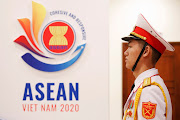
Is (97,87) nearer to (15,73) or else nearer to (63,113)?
(63,113)

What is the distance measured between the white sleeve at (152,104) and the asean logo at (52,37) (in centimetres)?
54

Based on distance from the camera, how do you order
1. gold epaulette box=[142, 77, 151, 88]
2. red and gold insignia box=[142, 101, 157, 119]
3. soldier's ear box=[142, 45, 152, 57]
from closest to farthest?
red and gold insignia box=[142, 101, 157, 119] → gold epaulette box=[142, 77, 151, 88] → soldier's ear box=[142, 45, 152, 57]

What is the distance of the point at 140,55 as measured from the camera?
6.22 ft

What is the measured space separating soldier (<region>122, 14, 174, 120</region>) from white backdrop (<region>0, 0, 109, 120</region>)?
9.2 inches

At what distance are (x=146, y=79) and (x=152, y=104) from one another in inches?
9.1

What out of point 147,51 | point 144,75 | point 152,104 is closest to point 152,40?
point 147,51

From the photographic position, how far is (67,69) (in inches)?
68.3

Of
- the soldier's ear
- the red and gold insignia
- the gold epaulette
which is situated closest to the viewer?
the red and gold insignia

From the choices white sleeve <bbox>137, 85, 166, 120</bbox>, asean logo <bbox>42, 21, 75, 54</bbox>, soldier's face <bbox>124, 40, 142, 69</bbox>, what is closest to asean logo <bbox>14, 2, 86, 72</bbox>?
asean logo <bbox>42, 21, 75, 54</bbox>

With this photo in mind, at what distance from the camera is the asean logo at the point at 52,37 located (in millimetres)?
1701

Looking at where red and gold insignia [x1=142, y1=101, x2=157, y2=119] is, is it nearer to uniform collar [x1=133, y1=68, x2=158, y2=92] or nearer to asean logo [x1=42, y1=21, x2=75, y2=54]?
uniform collar [x1=133, y1=68, x2=158, y2=92]

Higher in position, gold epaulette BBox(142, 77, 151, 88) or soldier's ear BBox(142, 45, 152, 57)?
soldier's ear BBox(142, 45, 152, 57)

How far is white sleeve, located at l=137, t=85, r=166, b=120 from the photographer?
1650mm

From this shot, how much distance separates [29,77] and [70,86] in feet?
0.97
